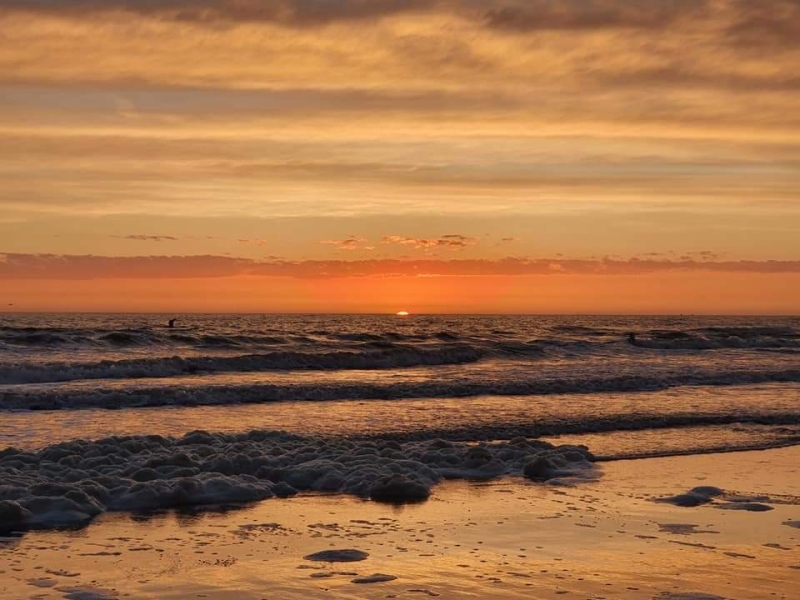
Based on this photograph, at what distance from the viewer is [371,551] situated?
9.33 m

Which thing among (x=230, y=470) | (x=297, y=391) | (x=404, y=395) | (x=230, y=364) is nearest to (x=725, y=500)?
(x=230, y=470)

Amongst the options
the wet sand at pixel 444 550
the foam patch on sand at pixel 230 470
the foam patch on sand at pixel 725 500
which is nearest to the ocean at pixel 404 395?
the foam patch on sand at pixel 230 470

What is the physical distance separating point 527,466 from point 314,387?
1410cm

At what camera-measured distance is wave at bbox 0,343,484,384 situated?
31984mm

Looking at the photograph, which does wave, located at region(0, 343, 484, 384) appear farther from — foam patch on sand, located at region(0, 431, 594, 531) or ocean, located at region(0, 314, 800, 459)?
foam patch on sand, located at region(0, 431, 594, 531)

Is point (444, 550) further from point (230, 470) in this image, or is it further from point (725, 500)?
point (230, 470)

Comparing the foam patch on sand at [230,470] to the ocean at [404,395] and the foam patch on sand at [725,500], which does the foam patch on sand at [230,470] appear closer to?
the foam patch on sand at [725,500]

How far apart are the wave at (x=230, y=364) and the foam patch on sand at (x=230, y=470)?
58.8 ft

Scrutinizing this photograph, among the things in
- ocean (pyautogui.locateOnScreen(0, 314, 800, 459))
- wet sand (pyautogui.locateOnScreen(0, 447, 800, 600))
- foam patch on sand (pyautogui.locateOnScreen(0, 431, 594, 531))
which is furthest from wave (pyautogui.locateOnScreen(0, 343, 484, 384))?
wet sand (pyautogui.locateOnScreen(0, 447, 800, 600))

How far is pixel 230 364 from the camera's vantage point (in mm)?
36750

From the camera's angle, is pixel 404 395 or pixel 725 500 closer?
pixel 725 500

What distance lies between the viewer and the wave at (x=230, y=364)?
1259 inches

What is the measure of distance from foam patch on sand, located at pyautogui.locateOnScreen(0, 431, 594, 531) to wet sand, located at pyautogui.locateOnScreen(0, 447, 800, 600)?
51cm

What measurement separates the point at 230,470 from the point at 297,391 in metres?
13.6
